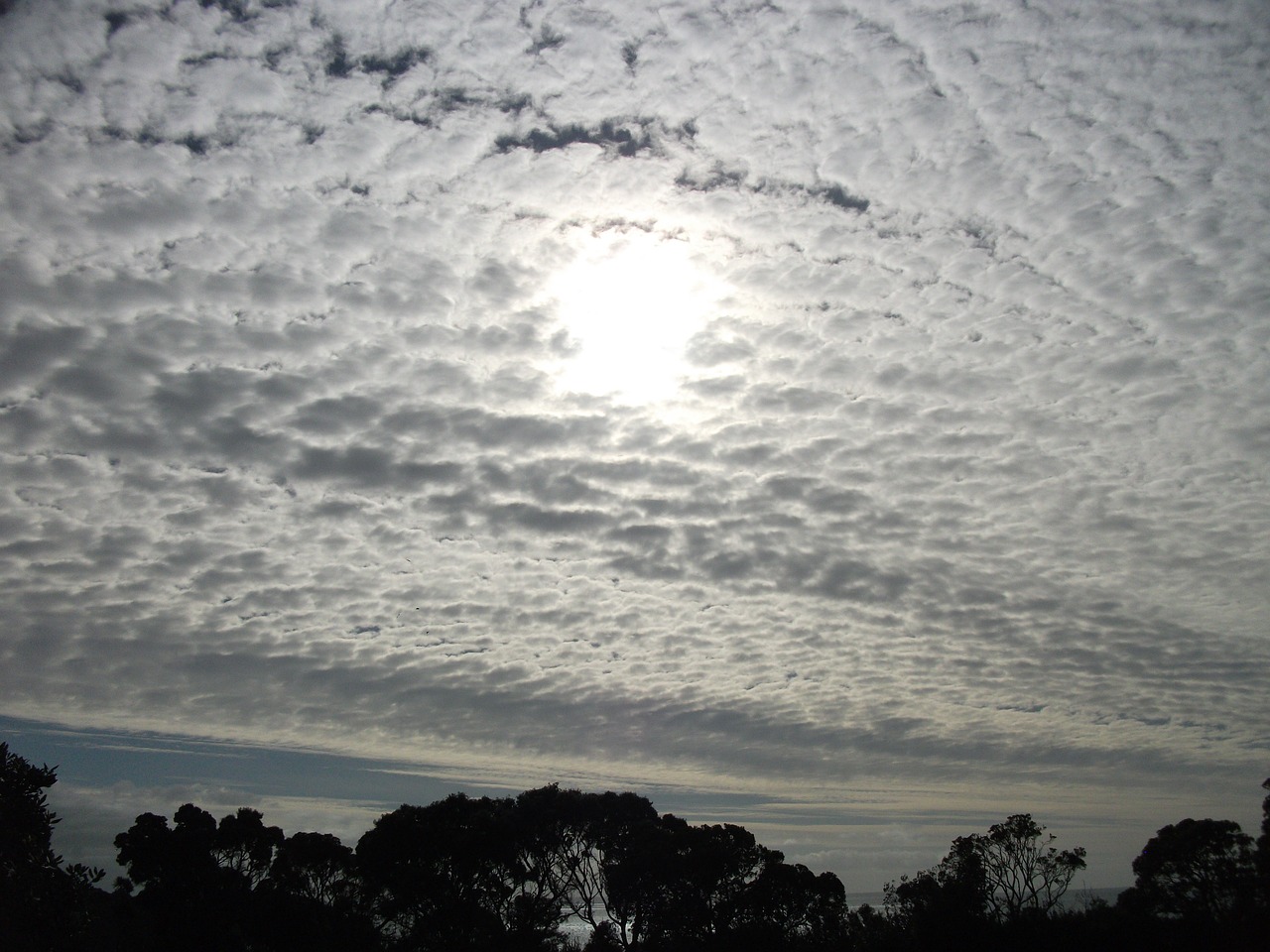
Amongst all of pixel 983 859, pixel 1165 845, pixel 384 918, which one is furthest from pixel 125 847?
pixel 1165 845

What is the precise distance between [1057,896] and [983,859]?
4865mm

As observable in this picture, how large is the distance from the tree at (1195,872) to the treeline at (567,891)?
4.1 inches

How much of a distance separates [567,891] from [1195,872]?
3732 cm

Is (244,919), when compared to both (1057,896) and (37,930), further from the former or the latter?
(1057,896)

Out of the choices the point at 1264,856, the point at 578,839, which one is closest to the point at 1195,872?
the point at 1264,856

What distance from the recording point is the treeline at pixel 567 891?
4341 cm

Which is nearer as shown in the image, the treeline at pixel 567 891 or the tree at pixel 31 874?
the tree at pixel 31 874

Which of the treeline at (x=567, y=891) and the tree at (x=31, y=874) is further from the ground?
the tree at (x=31, y=874)

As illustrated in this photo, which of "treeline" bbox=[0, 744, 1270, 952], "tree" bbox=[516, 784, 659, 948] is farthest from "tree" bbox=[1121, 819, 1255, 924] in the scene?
"tree" bbox=[516, 784, 659, 948]

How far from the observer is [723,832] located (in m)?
56.0

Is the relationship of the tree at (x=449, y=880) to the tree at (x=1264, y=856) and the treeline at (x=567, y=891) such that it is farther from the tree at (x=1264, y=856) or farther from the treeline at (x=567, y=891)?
the tree at (x=1264, y=856)

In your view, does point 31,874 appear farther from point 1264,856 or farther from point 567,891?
point 1264,856

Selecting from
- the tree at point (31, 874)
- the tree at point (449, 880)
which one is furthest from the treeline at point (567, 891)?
the tree at point (31, 874)

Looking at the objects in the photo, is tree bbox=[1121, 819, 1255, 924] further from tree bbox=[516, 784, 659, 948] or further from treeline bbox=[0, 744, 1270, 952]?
tree bbox=[516, 784, 659, 948]
